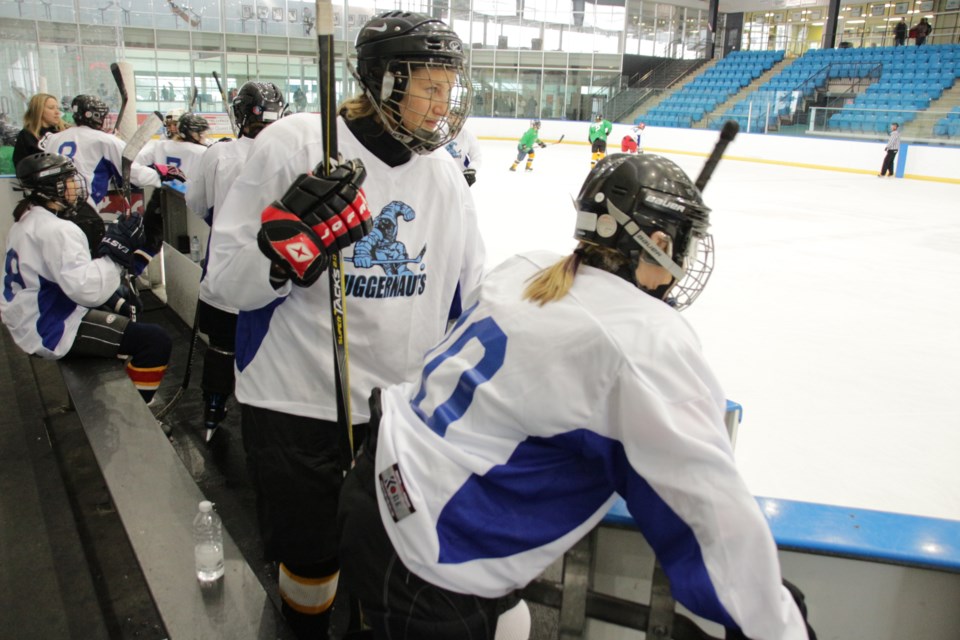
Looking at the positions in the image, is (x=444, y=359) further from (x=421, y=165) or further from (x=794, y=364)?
(x=794, y=364)

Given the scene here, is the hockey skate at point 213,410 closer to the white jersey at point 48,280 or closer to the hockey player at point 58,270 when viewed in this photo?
the hockey player at point 58,270

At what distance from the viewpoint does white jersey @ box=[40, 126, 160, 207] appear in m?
4.56

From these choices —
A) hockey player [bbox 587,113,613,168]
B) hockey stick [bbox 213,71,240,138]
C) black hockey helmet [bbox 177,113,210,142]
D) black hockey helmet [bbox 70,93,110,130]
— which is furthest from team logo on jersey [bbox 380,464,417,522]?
hockey player [bbox 587,113,613,168]

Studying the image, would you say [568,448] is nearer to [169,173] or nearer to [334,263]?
[334,263]

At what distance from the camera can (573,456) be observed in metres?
1.00

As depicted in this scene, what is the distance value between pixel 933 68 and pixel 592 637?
20207mm

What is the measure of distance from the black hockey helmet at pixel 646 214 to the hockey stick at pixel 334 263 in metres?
0.45

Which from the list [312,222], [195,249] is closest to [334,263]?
[312,222]

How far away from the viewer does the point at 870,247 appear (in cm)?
711

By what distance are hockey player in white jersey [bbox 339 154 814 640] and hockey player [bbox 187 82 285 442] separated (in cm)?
198

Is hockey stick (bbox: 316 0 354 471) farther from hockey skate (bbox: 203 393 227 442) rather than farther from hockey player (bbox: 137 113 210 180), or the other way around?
hockey player (bbox: 137 113 210 180)

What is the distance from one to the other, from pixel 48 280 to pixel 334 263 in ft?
5.99

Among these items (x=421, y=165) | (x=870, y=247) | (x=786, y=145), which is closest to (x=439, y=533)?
(x=421, y=165)

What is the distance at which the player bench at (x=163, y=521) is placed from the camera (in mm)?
1451
